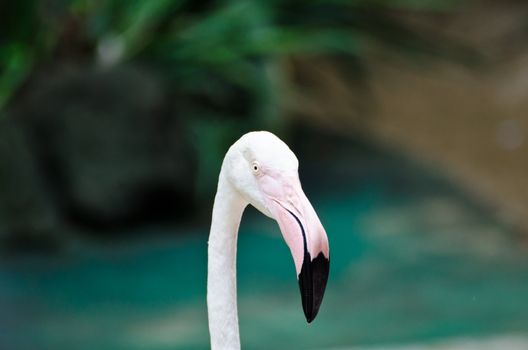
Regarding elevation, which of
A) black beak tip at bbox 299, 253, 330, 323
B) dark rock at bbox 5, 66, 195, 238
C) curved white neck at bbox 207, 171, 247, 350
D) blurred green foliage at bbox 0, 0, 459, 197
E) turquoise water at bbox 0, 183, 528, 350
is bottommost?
black beak tip at bbox 299, 253, 330, 323

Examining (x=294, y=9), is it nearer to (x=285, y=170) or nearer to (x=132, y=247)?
(x=132, y=247)

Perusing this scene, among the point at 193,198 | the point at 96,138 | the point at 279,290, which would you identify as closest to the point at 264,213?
the point at 279,290

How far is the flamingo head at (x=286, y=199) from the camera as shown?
1.41 metres

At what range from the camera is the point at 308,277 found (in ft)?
4.62

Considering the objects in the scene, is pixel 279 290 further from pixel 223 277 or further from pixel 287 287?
pixel 223 277

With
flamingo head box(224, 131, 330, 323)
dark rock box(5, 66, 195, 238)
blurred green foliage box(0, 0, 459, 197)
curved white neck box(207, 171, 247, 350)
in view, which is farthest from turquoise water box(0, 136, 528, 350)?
flamingo head box(224, 131, 330, 323)

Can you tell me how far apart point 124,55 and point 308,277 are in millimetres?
3579

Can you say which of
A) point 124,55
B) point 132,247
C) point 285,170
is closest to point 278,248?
point 132,247

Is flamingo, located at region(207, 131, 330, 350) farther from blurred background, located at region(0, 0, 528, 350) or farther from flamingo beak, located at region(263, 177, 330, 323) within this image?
blurred background, located at region(0, 0, 528, 350)

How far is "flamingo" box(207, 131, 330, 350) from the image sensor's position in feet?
4.63

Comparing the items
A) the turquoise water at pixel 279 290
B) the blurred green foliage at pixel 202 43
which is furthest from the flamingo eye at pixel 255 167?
the blurred green foliage at pixel 202 43

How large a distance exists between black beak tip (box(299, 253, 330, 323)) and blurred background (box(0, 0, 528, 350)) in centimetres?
249

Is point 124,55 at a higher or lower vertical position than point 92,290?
higher

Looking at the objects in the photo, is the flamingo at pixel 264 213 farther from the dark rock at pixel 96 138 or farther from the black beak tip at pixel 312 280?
the dark rock at pixel 96 138
